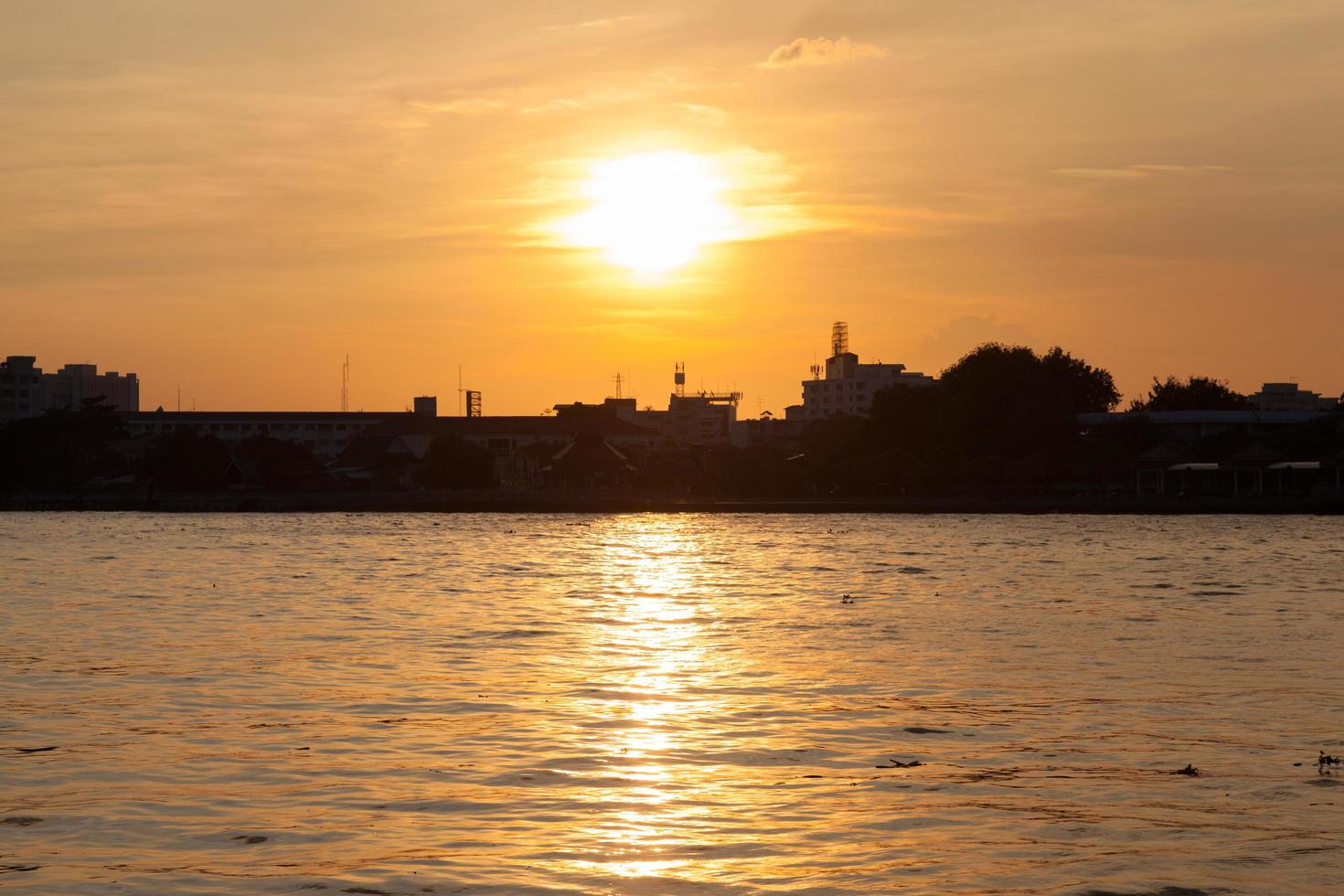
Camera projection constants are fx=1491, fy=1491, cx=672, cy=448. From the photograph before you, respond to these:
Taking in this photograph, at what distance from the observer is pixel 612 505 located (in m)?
130

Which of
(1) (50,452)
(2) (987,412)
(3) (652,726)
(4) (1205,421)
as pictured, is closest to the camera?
(3) (652,726)

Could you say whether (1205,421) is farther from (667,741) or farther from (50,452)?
(667,741)

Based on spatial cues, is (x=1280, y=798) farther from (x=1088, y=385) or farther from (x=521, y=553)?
(x=1088, y=385)

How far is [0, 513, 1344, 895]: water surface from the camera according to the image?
10.3m

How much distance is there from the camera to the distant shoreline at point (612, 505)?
11256 cm

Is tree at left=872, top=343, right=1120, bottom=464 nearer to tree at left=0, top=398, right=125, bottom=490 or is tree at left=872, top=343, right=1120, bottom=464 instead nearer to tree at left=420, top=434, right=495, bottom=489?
tree at left=420, top=434, right=495, bottom=489

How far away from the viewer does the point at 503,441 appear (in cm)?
19100

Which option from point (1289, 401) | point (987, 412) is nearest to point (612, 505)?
point (987, 412)

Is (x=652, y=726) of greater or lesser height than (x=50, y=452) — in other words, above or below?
below

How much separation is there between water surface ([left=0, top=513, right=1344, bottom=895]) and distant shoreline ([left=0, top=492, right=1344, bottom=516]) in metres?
79.6

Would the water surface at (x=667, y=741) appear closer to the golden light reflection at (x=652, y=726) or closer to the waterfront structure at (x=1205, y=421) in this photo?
the golden light reflection at (x=652, y=726)

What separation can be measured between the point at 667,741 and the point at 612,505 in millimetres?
114603

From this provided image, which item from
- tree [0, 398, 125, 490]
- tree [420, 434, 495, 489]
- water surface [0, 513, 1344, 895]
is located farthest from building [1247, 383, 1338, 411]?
water surface [0, 513, 1344, 895]

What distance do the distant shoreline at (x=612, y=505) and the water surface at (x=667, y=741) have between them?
261 ft
